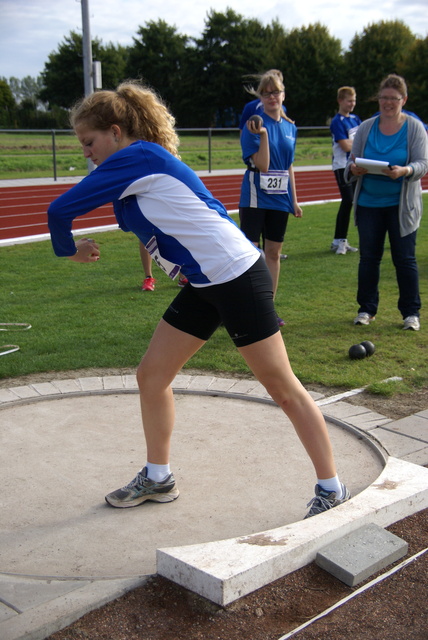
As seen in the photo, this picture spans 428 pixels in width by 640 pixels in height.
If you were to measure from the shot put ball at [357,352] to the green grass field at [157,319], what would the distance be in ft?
0.17

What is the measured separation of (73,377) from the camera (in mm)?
5164

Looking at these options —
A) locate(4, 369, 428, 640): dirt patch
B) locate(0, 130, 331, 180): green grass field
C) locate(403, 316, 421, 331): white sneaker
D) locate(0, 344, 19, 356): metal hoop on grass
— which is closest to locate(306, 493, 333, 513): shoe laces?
locate(4, 369, 428, 640): dirt patch

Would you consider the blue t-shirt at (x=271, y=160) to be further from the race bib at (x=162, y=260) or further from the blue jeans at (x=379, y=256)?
the race bib at (x=162, y=260)

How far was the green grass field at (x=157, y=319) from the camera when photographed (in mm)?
5398

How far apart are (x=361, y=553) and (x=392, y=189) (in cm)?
421

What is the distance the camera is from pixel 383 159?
6.20 metres

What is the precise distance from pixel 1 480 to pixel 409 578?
6.71 feet

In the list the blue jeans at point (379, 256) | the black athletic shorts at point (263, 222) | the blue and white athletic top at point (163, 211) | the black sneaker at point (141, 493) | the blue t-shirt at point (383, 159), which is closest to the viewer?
the blue and white athletic top at point (163, 211)

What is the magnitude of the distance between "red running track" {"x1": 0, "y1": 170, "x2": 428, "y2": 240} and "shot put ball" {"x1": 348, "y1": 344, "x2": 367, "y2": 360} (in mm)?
8472

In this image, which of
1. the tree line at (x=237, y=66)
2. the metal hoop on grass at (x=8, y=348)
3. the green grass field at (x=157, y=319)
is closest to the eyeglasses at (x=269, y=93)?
the green grass field at (x=157, y=319)

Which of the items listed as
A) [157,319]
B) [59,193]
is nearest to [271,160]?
[157,319]

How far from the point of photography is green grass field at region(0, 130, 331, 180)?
2383 centimetres

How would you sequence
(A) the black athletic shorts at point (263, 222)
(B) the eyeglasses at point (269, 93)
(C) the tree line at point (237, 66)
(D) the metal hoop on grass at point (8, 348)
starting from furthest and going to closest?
(C) the tree line at point (237, 66), (A) the black athletic shorts at point (263, 222), (B) the eyeglasses at point (269, 93), (D) the metal hoop on grass at point (8, 348)


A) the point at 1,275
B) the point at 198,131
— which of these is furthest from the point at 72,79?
the point at 1,275
